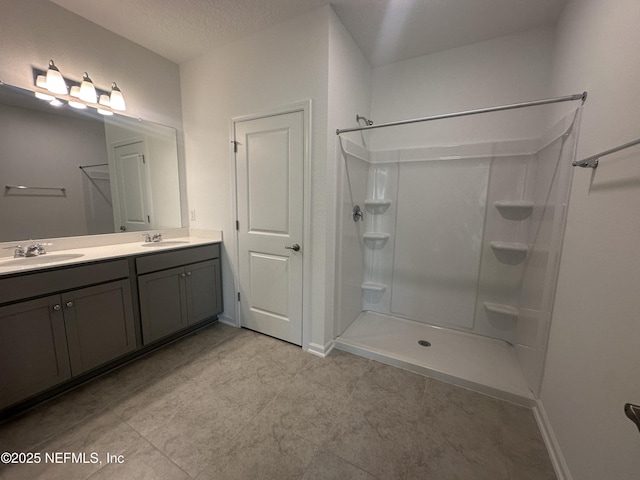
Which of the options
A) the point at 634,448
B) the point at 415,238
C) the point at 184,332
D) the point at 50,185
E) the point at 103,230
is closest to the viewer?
the point at 634,448

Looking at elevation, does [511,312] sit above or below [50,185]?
below

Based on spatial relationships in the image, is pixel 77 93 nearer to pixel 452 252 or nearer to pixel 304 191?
pixel 304 191

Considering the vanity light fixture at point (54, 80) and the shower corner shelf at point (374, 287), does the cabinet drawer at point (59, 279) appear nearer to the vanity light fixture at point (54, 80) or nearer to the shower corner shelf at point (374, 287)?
the vanity light fixture at point (54, 80)

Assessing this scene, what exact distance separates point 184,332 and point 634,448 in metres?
2.79

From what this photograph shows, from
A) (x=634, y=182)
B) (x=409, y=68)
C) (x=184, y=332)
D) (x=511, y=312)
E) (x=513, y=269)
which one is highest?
(x=409, y=68)

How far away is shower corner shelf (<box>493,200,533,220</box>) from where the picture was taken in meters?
2.01

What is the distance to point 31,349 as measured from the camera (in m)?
1.42

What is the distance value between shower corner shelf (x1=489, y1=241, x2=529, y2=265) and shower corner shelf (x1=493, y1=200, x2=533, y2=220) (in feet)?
0.77

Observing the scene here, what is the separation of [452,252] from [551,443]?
4.75 ft

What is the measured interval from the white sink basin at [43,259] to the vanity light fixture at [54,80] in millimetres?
1183

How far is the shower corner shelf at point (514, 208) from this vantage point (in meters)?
2.01

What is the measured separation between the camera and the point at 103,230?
7.00 ft

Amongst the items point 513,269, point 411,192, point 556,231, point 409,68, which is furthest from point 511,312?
point 409,68

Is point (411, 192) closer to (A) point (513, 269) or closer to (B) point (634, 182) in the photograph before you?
(A) point (513, 269)
